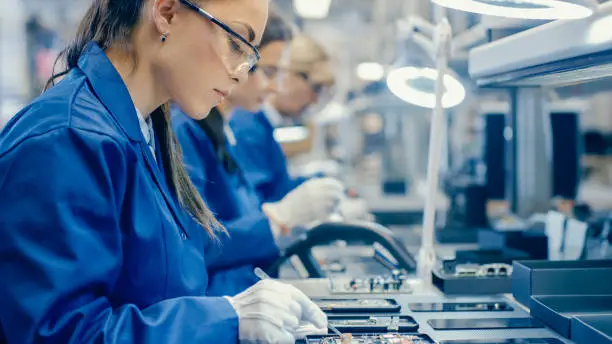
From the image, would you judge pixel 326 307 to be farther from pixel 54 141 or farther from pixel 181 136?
pixel 181 136

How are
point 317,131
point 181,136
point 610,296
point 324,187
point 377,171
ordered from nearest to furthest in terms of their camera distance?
1. point 610,296
2. point 181,136
3. point 324,187
4. point 377,171
5. point 317,131

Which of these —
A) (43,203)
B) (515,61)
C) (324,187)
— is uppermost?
(515,61)

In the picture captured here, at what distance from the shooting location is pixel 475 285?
5.00ft

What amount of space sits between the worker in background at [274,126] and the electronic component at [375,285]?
48.6 inches

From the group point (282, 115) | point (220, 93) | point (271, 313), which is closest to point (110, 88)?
point (220, 93)

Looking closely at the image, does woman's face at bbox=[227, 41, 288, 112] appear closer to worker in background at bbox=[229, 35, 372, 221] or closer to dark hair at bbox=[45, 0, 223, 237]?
worker in background at bbox=[229, 35, 372, 221]

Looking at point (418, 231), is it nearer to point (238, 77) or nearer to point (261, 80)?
point (261, 80)

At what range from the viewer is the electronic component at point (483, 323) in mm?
1247

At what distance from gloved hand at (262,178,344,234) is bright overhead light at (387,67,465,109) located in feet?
3.03

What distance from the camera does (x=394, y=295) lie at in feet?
4.94

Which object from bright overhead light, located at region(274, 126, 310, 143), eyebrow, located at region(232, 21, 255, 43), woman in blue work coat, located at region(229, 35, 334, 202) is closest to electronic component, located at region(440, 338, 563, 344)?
eyebrow, located at region(232, 21, 255, 43)

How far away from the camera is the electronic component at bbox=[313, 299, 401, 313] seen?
1348 millimetres

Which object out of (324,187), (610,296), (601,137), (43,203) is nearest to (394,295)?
(610,296)

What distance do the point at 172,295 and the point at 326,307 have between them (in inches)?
15.0
